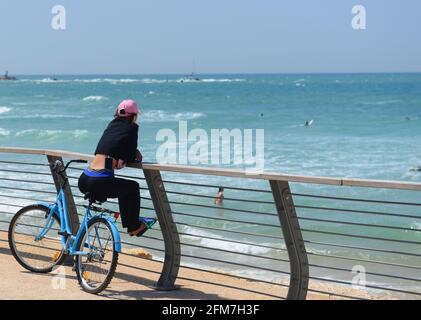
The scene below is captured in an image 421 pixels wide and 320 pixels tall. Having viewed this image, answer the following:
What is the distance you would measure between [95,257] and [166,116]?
181ft

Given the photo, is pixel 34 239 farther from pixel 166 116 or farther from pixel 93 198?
pixel 166 116

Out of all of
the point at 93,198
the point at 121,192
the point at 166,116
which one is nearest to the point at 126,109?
the point at 121,192

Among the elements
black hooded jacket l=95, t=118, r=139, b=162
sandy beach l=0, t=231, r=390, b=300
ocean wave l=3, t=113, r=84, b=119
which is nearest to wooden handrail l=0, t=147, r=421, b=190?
black hooded jacket l=95, t=118, r=139, b=162

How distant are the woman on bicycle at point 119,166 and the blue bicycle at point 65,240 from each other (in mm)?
134

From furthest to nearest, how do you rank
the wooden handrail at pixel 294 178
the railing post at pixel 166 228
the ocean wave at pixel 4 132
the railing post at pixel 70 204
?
the ocean wave at pixel 4 132, the railing post at pixel 70 204, the railing post at pixel 166 228, the wooden handrail at pixel 294 178

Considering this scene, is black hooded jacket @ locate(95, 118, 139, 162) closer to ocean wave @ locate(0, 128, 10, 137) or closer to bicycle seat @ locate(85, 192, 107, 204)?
bicycle seat @ locate(85, 192, 107, 204)

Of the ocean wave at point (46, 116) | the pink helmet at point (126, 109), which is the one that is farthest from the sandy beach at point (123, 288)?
the ocean wave at point (46, 116)

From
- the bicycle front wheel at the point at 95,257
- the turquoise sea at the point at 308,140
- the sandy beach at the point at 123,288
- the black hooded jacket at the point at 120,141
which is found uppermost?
the turquoise sea at the point at 308,140

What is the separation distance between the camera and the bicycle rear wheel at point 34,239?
7258mm

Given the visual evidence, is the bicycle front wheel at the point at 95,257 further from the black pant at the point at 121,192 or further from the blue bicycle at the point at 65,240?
the black pant at the point at 121,192

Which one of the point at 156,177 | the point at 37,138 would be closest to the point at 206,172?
the point at 156,177

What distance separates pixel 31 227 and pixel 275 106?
6868cm
